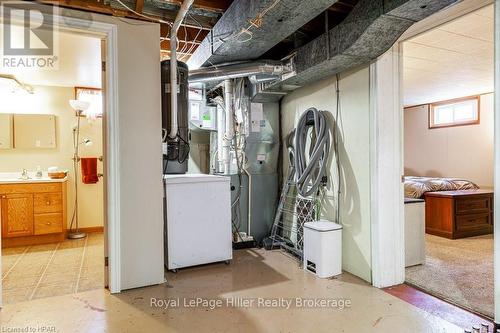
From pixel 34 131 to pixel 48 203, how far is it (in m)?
1.18

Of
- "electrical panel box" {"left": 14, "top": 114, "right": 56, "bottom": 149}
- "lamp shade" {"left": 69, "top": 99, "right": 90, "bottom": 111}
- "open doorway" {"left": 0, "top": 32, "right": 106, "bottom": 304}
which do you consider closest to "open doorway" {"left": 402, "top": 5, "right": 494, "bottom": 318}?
"open doorway" {"left": 0, "top": 32, "right": 106, "bottom": 304}

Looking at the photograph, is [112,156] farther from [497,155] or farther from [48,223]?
[497,155]

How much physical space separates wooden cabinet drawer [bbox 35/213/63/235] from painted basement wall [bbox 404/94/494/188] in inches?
A: 292

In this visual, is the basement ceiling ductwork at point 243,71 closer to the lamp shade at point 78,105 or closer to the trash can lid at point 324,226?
Result: the trash can lid at point 324,226

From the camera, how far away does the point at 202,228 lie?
3.11 m

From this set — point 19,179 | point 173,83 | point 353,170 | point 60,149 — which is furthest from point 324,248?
point 60,149

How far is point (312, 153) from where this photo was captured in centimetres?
319

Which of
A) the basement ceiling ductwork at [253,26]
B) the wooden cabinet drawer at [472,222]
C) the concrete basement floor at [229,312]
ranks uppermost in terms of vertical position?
the basement ceiling ductwork at [253,26]

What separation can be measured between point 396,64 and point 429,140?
5371 mm

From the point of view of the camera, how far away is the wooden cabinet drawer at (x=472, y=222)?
430cm

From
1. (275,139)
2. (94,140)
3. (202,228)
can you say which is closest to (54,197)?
(94,140)

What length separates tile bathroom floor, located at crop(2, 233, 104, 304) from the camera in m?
2.61

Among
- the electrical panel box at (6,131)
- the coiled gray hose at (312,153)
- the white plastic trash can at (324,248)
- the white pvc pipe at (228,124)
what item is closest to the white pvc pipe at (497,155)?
the white plastic trash can at (324,248)

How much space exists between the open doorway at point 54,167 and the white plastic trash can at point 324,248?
2.03 meters
